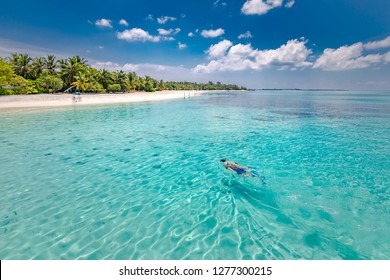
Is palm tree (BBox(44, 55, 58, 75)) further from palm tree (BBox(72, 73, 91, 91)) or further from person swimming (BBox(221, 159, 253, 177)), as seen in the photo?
person swimming (BBox(221, 159, 253, 177))

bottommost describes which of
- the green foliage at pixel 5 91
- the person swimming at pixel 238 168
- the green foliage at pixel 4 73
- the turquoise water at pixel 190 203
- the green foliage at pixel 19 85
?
the turquoise water at pixel 190 203

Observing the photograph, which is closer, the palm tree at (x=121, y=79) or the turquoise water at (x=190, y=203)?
the turquoise water at (x=190, y=203)

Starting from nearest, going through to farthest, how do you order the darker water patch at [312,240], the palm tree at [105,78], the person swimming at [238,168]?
1. the darker water patch at [312,240]
2. the person swimming at [238,168]
3. the palm tree at [105,78]

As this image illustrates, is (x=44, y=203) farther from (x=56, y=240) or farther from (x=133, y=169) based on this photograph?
(x=133, y=169)

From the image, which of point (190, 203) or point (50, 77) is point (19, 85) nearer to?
point (50, 77)

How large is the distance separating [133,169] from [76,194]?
2.58m

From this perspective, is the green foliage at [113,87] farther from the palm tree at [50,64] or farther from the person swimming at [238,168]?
the person swimming at [238,168]

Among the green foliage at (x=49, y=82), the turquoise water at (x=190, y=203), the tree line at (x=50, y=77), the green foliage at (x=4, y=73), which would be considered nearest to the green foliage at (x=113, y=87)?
the tree line at (x=50, y=77)

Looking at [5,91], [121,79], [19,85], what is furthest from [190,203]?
[121,79]

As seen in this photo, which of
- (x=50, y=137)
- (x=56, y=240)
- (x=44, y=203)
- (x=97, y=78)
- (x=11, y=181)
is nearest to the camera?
(x=56, y=240)

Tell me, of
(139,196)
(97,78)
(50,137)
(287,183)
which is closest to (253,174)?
(287,183)

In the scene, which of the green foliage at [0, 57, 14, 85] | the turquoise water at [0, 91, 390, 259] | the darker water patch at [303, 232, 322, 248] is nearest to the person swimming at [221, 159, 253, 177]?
the turquoise water at [0, 91, 390, 259]

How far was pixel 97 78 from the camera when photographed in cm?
6222
